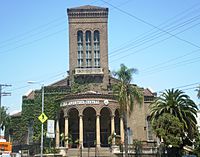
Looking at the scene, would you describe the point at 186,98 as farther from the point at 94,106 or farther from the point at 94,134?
the point at 94,134

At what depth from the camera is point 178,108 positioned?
46.0 meters

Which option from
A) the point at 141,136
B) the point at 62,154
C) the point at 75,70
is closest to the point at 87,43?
the point at 75,70

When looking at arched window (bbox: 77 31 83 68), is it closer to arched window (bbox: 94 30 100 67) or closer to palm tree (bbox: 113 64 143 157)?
arched window (bbox: 94 30 100 67)

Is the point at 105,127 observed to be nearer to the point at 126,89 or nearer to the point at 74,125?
the point at 74,125

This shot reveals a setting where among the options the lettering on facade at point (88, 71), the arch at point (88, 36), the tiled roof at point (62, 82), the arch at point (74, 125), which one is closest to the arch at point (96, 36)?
the arch at point (88, 36)

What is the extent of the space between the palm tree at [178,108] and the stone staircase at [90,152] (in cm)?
938

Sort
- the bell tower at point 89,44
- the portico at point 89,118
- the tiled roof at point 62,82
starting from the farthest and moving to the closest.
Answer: the tiled roof at point 62,82 < the bell tower at point 89,44 < the portico at point 89,118

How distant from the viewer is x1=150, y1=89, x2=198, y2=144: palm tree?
4616 centimetres

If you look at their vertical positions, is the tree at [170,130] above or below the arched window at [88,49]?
below

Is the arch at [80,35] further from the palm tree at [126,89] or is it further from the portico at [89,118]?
the palm tree at [126,89]

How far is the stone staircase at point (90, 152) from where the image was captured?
51.7 meters

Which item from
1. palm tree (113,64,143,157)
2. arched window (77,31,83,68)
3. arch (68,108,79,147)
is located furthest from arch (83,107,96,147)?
palm tree (113,64,143,157)

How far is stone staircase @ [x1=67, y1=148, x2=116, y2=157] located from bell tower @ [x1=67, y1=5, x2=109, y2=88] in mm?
15370

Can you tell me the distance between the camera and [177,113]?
46188 millimetres
